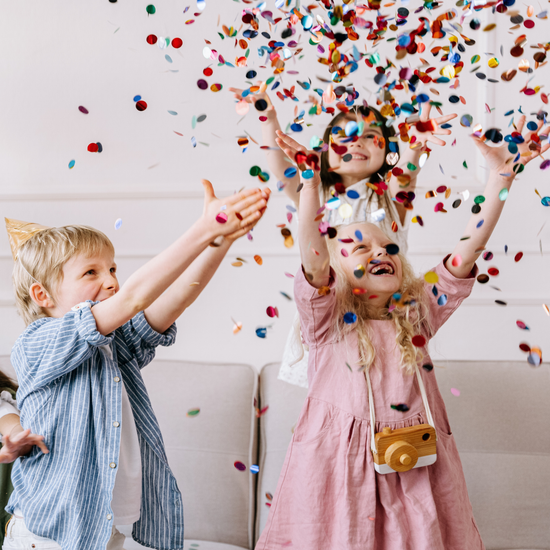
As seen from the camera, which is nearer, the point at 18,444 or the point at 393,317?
the point at 18,444

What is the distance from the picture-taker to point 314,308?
1.17 metres

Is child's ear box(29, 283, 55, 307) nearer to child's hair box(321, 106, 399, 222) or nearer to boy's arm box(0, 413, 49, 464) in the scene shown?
boy's arm box(0, 413, 49, 464)

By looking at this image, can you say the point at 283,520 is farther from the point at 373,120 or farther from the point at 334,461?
the point at 373,120

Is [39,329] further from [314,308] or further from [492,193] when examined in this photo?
[492,193]

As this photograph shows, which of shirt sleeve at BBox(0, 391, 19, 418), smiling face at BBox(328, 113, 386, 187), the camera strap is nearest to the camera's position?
the camera strap

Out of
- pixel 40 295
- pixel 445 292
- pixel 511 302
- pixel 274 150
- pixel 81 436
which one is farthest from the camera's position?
pixel 511 302

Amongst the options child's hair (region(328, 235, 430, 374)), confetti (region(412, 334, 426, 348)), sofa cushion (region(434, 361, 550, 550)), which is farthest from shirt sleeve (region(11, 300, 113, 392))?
sofa cushion (region(434, 361, 550, 550))

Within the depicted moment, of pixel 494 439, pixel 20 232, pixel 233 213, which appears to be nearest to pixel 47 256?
pixel 20 232

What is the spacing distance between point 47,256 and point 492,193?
3.29 ft

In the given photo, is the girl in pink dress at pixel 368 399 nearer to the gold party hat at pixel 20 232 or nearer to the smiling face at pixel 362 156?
the smiling face at pixel 362 156

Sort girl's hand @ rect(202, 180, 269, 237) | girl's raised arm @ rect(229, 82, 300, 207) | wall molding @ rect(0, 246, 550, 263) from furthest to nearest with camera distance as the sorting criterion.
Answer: wall molding @ rect(0, 246, 550, 263) < girl's raised arm @ rect(229, 82, 300, 207) < girl's hand @ rect(202, 180, 269, 237)

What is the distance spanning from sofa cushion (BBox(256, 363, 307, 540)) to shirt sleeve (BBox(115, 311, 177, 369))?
25.1 inches

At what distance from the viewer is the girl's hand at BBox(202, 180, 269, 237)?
93 centimetres

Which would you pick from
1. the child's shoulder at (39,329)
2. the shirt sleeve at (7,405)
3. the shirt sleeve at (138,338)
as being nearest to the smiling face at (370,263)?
the shirt sleeve at (138,338)
